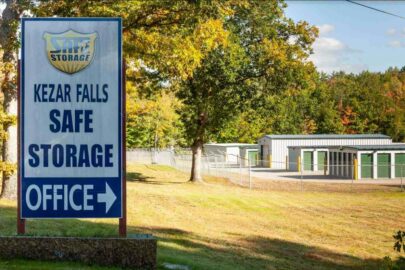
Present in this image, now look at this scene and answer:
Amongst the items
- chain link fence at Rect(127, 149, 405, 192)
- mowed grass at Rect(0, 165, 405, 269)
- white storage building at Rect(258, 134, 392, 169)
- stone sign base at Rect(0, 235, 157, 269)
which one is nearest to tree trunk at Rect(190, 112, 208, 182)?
chain link fence at Rect(127, 149, 405, 192)

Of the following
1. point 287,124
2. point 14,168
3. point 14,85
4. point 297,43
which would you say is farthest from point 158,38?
point 287,124

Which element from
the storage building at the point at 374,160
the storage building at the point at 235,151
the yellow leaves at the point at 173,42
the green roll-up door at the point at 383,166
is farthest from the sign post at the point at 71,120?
the storage building at the point at 235,151

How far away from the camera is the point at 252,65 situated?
3962 cm

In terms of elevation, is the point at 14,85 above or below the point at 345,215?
above

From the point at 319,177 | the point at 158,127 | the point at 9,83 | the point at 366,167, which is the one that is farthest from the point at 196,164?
the point at 158,127

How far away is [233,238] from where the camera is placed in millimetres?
18781

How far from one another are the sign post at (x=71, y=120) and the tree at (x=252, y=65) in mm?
28097

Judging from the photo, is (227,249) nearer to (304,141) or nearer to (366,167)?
(366,167)

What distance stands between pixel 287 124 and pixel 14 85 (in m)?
65.9

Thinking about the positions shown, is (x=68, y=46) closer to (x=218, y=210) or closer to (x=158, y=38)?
(x=158, y=38)

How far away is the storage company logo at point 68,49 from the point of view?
963 centimetres

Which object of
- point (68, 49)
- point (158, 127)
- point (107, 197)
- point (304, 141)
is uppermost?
point (158, 127)

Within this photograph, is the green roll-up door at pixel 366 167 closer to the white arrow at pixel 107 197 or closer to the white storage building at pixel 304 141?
the white storage building at pixel 304 141

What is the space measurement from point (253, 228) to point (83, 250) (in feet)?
42.8
